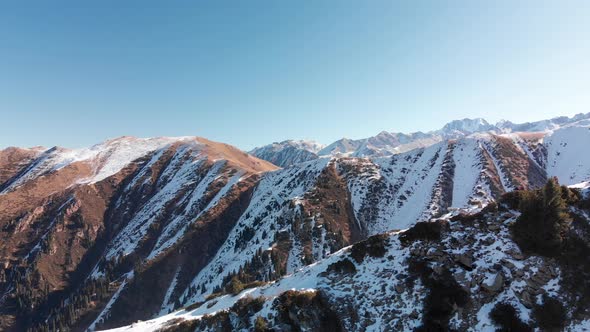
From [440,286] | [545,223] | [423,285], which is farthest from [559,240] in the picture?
[423,285]

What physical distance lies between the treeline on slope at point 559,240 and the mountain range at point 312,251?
64 cm

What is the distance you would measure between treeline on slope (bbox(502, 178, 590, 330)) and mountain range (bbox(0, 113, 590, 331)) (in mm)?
645

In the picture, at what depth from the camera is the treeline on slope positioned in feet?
89.8

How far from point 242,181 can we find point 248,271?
275ft

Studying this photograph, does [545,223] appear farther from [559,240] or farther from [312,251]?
[312,251]

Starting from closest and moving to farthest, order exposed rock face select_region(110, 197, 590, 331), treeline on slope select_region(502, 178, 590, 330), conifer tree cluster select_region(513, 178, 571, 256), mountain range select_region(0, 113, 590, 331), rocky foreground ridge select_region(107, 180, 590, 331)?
1. treeline on slope select_region(502, 178, 590, 330)
2. rocky foreground ridge select_region(107, 180, 590, 331)
3. exposed rock face select_region(110, 197, 590, 331)
4. conifer tree cluster select_region(513, 178, 571, 256)
5. mountain range select_region(0, 113, 590, 331)

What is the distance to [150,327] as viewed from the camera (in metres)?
42.4

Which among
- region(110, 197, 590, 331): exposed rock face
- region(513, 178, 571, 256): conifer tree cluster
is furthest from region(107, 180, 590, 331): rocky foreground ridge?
region(513, 178, 571, 256): conifer tree cluster

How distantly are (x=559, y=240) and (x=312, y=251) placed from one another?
91957 millimetres

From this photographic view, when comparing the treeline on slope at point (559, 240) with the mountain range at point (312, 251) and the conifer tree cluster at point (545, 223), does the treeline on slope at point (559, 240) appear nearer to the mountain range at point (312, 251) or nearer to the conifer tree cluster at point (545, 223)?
the conifer tree cluster at point (545, 223)

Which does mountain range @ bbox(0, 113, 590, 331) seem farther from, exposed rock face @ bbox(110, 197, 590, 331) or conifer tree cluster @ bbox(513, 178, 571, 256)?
conifer tree cluster @ bbox(513, 178, 571, 256)

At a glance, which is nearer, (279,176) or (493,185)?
(493,185)

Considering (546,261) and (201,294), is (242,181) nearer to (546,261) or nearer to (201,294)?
(201,294)

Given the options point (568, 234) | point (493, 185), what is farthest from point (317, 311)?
point (493, 185)
